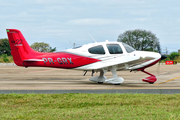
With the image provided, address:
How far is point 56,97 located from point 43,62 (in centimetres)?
634

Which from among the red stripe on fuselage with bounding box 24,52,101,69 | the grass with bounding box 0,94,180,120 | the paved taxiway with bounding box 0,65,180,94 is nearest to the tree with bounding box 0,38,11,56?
the paved taxiway with bounding box 0,65,180,94

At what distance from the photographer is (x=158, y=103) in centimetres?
843

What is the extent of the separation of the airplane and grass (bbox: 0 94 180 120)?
234 inches

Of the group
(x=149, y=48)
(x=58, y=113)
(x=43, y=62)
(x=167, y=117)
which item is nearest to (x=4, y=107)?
(x=58, y=113)

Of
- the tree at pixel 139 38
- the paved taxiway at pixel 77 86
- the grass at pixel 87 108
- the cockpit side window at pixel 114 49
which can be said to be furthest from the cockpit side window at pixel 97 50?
the tree at pixel 139 38

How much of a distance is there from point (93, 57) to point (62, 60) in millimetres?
1894

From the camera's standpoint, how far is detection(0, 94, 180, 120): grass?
21.4 ft

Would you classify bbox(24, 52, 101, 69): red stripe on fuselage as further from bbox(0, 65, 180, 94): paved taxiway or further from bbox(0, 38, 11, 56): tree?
bbox(0, 38, 11, 56): tree

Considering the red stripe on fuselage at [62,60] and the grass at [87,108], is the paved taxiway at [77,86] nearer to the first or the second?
the red stripe on fuselage at [62,60]

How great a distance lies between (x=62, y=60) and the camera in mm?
15820

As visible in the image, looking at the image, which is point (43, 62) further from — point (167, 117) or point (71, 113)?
Answer: point (167, 117)

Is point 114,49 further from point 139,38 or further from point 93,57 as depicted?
point 139,38

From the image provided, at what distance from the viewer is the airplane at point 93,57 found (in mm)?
15625

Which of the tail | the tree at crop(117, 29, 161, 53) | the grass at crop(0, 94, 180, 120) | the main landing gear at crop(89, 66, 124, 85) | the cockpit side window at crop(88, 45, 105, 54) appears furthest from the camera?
the tree at crop(117, 29, 161, 53)
